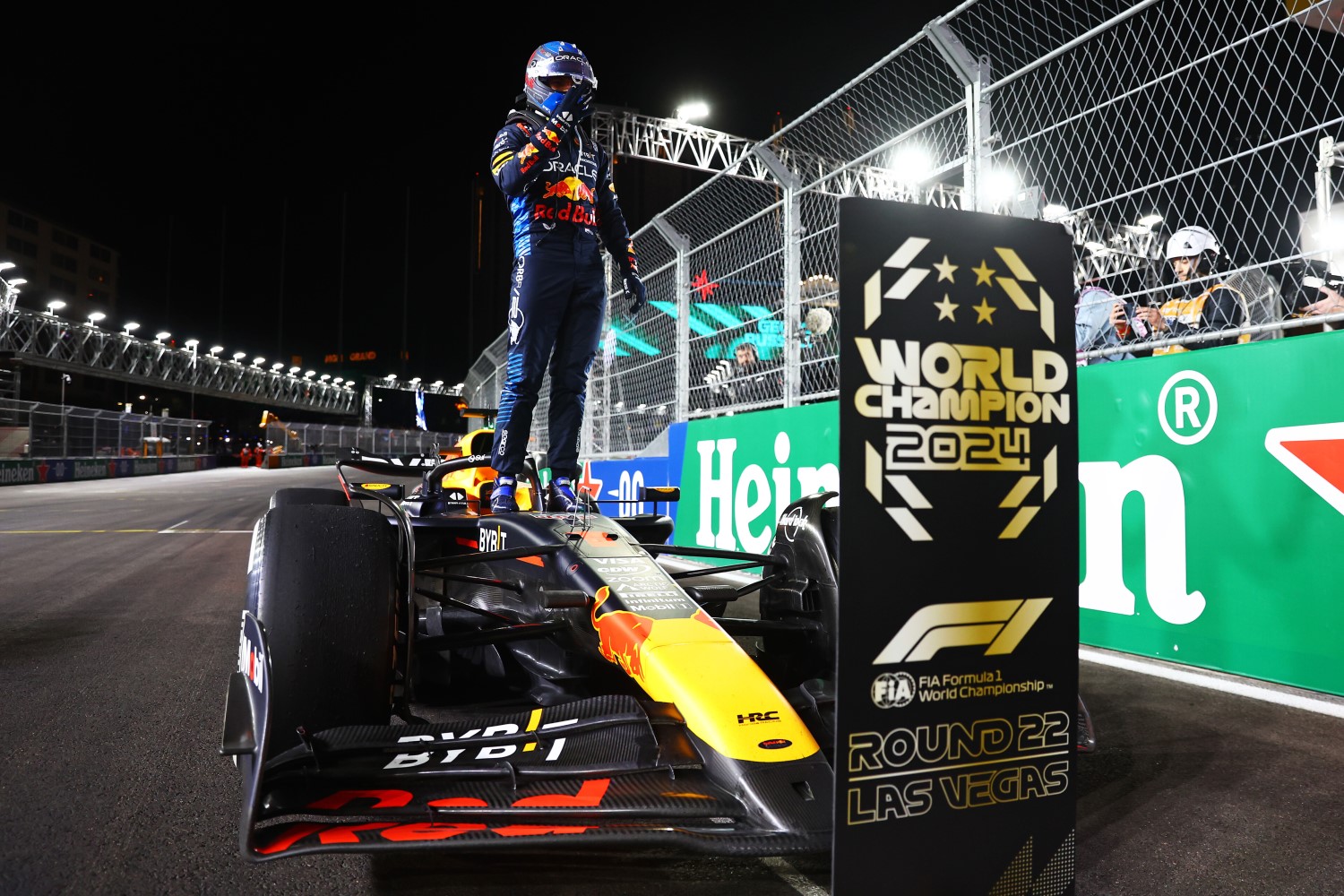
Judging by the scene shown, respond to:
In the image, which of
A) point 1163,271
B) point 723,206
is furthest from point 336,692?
point 723,206

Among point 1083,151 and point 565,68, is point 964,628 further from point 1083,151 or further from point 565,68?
point 1083,151

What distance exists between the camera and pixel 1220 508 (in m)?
3.14

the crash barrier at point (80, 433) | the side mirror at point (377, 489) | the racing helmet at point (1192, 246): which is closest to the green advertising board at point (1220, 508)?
the racing helmet at point (1192, 246)

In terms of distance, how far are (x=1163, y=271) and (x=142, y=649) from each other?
14.9 feet

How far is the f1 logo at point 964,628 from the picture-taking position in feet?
4.05

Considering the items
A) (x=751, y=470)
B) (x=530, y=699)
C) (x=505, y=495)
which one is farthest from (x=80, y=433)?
(x=530, y=699)

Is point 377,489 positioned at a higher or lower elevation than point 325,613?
higher

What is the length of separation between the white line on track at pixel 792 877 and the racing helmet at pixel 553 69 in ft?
8.78

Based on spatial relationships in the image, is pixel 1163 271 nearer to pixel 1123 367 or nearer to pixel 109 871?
pixel 1123 367

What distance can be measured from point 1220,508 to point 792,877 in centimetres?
244

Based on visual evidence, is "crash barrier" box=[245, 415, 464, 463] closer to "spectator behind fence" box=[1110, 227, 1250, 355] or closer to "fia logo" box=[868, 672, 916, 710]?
"spectator behind fence" box=[1110, 227, 1250, 355]

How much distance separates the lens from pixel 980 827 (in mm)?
1287

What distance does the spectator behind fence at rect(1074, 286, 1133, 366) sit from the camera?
12.5 ft

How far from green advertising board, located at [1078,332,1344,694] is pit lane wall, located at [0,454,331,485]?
958 inches
